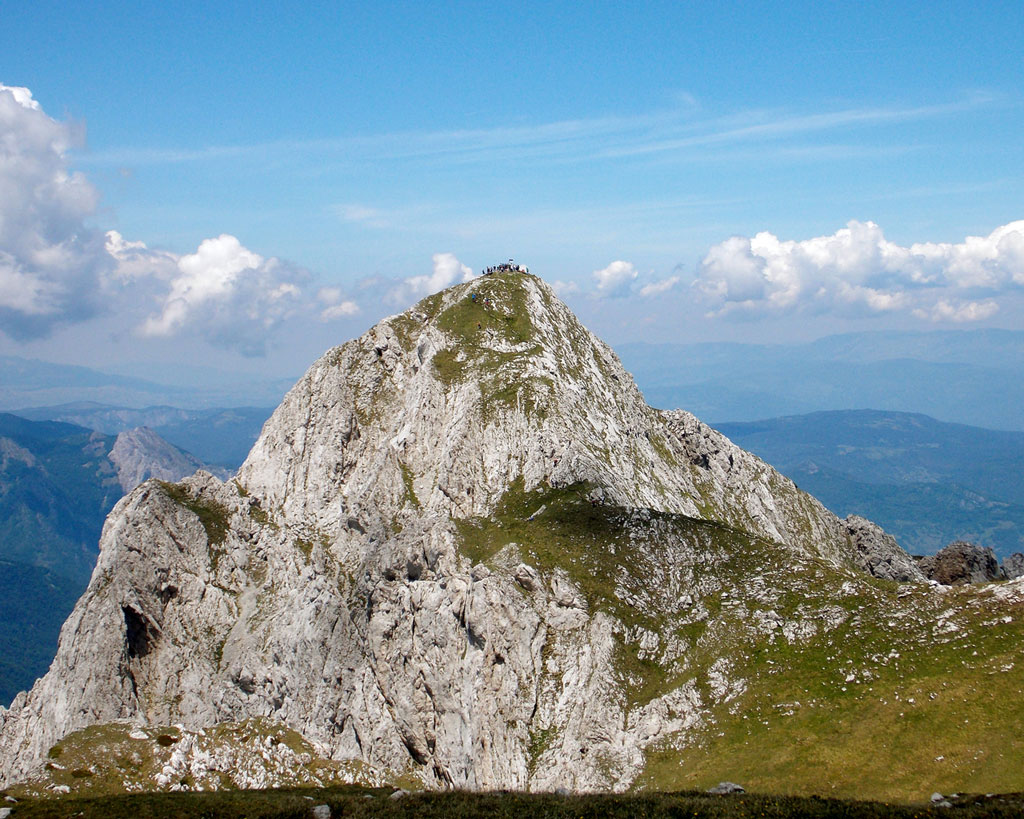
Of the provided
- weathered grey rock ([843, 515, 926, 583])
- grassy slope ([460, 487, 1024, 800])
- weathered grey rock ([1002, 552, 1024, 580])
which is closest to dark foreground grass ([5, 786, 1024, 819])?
grassy slope ([460, 487, 1024, 800])

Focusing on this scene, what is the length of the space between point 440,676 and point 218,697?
116 ft

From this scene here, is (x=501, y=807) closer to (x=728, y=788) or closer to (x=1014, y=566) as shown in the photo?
(x=728, y=788)

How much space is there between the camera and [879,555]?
132 meters

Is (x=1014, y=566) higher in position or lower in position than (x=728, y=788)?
higher

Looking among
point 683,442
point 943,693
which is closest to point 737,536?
point 943,693

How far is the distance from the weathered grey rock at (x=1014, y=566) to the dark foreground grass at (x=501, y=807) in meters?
101

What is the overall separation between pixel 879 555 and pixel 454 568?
9246 centimetres

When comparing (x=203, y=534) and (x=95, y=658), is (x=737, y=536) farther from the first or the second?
(x=95, y=658)

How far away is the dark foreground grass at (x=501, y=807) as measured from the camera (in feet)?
126

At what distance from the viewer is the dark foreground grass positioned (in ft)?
126

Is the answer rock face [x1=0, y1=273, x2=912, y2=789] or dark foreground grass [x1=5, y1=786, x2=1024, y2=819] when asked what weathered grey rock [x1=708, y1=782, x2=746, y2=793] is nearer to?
dark foreground grass [x1=5, y1=786, x2=1024, y2=819]

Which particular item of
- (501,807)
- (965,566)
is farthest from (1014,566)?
(501,807)

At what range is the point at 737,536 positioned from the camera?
75875 millimetres

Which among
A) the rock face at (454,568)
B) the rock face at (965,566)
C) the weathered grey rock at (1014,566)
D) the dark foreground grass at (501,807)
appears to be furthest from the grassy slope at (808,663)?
the weathered grey rock at (1014,566)
